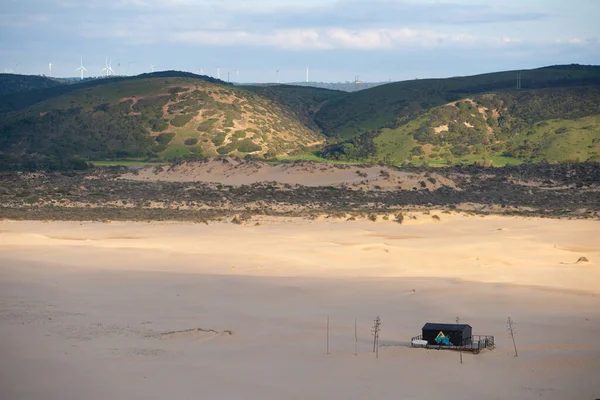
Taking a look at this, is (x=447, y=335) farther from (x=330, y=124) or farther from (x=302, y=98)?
(x=302, y=98)

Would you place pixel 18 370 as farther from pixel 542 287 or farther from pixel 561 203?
pixel 561 203

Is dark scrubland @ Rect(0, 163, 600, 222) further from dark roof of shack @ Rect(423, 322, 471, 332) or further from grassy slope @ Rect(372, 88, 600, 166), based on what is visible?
dark roof of shack @ Rect(423, 322, 471, 332)

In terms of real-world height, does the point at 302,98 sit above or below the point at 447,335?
above

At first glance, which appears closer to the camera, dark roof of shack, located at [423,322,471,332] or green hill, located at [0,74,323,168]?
dark roof of shack, located at [423,322,471,332]

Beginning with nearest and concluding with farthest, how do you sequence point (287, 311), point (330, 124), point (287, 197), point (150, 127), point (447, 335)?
point (447, 335) < point (287, 311) < point (287, 197) < point (150, 127) < point (330, 124)

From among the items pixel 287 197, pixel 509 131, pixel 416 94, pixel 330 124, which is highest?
pixel 416 94

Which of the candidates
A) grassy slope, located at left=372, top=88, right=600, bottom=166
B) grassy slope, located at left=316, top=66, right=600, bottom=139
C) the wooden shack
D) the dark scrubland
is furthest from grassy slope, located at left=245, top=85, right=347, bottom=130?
the wooden shack

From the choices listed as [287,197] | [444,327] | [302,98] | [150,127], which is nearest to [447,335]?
[444,327]
